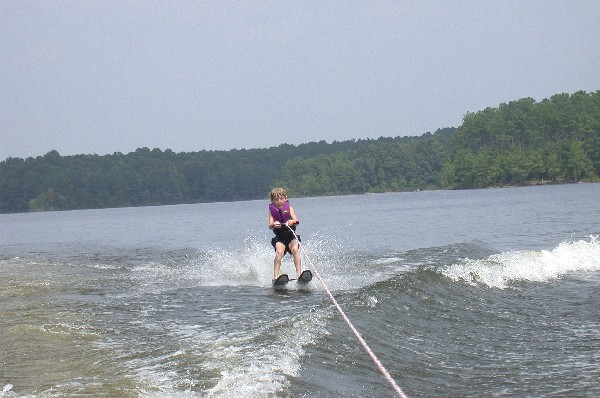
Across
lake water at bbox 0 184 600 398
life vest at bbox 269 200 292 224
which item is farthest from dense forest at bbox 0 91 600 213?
life vest at bbox 269 200 292 224

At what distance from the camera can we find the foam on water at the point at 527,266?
44.6ft

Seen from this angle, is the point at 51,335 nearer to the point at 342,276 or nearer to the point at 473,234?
the point at 342,276

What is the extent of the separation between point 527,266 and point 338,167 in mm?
146341

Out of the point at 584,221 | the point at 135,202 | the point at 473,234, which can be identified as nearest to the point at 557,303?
the point at 473,234

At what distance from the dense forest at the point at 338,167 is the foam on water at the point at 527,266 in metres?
96.5

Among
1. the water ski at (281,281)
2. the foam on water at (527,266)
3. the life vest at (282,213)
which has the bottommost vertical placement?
the foam on water at (527,266)

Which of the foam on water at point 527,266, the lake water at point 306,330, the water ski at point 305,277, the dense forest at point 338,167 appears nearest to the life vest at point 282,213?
the water ski at point 305,277

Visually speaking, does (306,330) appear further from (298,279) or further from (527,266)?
(527,266)

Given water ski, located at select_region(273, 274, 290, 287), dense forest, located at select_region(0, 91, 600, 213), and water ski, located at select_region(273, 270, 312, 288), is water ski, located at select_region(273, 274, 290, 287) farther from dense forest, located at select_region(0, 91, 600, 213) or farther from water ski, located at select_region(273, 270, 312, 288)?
dense forest, located at select_region(0, 91, 600, 213)

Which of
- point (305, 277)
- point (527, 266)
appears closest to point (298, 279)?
point (305, 277)

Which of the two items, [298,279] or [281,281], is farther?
[281,281]

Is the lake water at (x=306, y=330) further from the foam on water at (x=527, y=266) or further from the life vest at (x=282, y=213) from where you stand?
the life vest at (x=282, y=213)

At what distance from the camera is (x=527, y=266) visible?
48.5 ft

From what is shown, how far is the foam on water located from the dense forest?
96490 mm
